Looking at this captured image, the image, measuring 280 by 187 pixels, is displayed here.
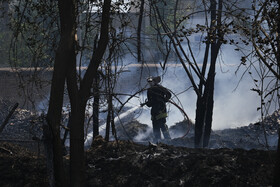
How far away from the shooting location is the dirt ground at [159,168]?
16.3 ft

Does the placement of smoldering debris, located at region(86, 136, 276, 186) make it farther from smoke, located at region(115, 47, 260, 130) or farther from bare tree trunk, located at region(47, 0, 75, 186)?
smoke, located at region(115, 47, 260, 130)

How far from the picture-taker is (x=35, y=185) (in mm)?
5324

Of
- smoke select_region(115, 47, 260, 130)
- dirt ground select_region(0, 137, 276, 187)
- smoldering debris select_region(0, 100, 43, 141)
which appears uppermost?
smoke select_region(115, 47, 260, 130)

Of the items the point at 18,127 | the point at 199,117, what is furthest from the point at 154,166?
the point at 18,127

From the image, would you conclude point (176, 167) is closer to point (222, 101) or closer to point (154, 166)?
point (154, 166)

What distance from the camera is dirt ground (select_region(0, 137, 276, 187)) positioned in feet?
16.3

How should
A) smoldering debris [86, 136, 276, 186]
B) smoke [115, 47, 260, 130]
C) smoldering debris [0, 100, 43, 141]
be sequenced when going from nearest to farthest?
smoldering debris [86, 136, 276, 186]
smoldering debris [0, 100, 43, 141]
smoke [115, 47, 260, 130]

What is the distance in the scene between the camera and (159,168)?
539cm

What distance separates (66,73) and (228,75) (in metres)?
17.9

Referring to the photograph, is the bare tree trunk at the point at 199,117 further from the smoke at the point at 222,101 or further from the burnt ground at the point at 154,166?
the smoke at the point at 222,101

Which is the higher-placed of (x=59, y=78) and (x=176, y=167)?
(x=59, y=78)

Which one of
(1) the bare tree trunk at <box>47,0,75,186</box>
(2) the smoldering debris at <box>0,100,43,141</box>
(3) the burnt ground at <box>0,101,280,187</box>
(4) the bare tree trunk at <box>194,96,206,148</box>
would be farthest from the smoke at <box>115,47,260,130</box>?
(1) the bare tree trunk at <box>47,0,75,186</box>

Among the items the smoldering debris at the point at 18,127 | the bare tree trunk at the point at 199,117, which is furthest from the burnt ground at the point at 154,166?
the smoldering debris at the point at 18,127

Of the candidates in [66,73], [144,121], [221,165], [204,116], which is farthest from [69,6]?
[144,121]
